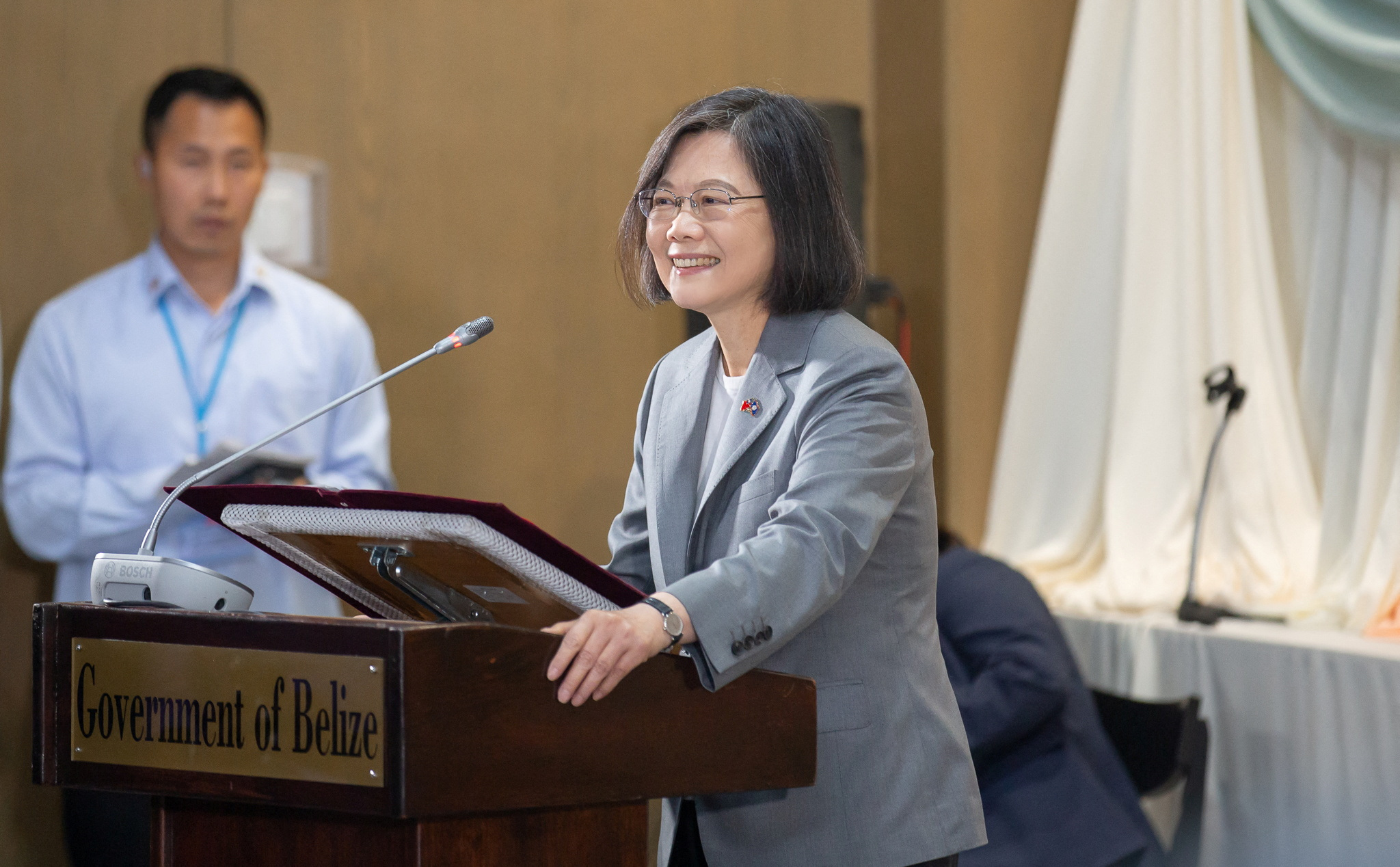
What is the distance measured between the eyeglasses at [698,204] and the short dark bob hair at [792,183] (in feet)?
0.12

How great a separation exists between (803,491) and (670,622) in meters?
0.24

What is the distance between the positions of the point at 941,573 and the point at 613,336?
5.86ft

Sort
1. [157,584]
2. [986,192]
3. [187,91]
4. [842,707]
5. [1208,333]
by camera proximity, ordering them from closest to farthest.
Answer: [157,584]
[842,707]
[187,91]
[1208,333]
[986,192]

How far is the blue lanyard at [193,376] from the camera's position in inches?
135

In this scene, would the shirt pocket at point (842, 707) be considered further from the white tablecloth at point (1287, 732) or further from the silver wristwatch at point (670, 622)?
the white tablecloth at point (1287, 732)

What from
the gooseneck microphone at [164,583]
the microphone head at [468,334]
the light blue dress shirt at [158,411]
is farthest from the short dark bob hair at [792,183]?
the light blue dress shirt at [158,411]

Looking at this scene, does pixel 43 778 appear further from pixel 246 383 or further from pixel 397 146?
pixel 397 146

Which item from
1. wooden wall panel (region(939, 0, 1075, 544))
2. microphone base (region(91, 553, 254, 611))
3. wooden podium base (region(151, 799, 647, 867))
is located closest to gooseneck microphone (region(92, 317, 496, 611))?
microphone base (region(91, 553, 254, 611))

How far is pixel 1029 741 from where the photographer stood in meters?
2.88

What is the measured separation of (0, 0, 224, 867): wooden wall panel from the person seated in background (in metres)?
2.29

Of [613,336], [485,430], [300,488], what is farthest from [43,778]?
[613,336]

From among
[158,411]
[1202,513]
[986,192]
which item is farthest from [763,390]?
[986,192]

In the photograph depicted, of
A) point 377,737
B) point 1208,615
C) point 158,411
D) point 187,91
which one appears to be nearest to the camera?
point 377,737

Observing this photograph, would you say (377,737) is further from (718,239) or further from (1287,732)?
(1287,732)
